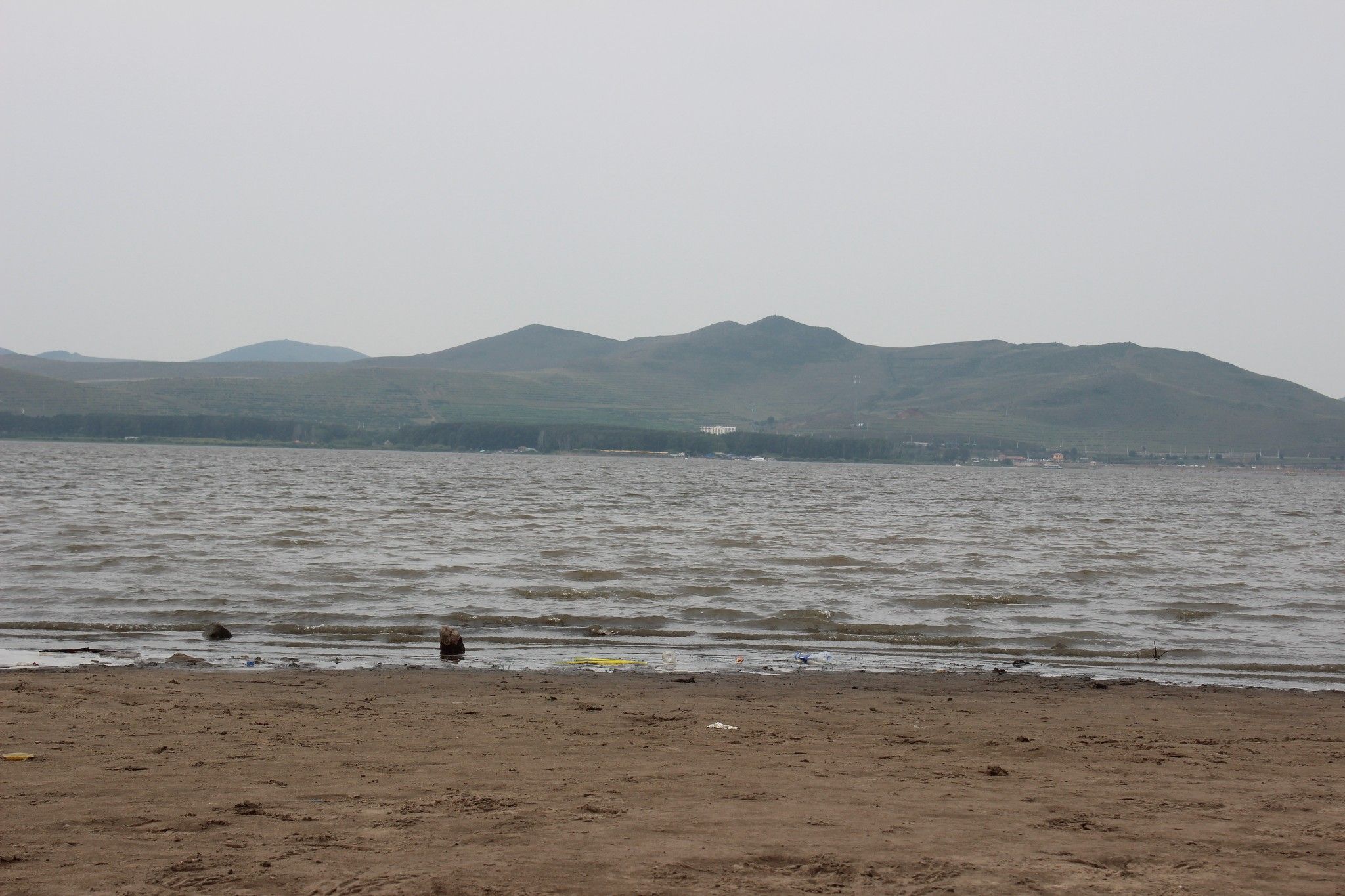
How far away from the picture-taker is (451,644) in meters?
13.9

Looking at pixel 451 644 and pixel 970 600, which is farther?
pixel 970 600

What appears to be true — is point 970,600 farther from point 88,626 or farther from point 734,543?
point 88,626

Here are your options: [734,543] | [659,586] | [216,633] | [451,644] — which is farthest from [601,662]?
[734,543]

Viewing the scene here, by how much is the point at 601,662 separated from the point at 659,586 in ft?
24.0

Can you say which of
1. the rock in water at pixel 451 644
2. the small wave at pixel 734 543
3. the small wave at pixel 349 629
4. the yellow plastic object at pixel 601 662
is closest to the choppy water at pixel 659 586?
the small wave at pixel 349 629

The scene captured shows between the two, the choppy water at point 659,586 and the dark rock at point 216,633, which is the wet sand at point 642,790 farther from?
the choppy water at point 659,586

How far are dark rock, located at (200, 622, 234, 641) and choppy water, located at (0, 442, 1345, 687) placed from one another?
0.17m

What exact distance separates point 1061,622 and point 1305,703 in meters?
6.48

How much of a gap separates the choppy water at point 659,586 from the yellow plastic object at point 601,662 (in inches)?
18.8

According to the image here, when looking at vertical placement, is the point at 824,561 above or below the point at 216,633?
above

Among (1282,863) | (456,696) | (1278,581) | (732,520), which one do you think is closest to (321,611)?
(456,696)

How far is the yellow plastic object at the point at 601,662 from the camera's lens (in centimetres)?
1344

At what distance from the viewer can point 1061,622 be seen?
18078 millimetres

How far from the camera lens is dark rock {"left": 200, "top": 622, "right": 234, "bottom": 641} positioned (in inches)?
575
